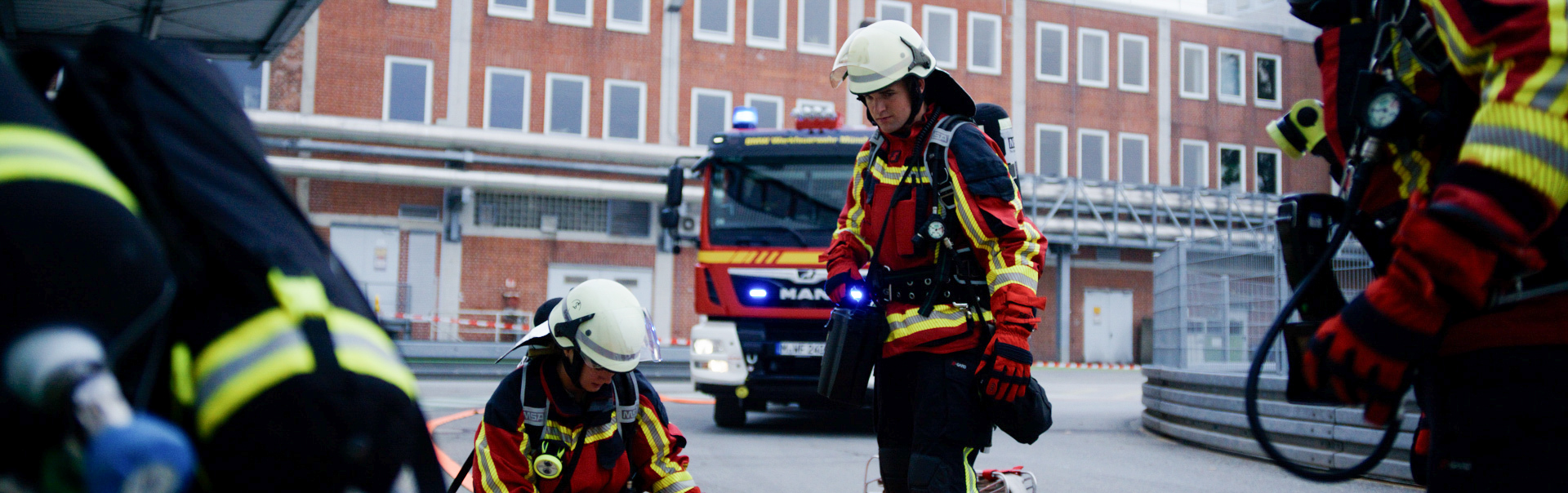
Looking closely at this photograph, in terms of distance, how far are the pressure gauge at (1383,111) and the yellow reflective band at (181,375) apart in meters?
1.71

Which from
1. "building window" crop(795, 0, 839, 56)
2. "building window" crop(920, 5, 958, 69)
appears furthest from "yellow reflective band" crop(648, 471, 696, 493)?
"building window" crop(920, 5, 958, 69)

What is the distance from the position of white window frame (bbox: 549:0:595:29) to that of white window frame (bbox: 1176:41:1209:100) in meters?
16.4

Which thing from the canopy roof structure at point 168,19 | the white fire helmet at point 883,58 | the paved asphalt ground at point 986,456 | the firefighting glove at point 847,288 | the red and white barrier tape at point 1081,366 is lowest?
the red and white barrier tape at point 1081,366

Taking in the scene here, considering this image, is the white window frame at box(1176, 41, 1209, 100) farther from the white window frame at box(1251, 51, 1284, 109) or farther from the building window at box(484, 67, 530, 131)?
the building window at box(484, 67, 530, 131)

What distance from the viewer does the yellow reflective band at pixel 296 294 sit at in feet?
3.52

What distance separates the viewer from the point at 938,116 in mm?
3326

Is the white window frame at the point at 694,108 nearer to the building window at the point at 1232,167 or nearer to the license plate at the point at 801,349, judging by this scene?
the building window at the point at 1232,167

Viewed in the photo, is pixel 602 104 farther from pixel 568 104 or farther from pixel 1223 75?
pixel 1223 75

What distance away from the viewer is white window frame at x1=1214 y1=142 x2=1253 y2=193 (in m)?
30.4

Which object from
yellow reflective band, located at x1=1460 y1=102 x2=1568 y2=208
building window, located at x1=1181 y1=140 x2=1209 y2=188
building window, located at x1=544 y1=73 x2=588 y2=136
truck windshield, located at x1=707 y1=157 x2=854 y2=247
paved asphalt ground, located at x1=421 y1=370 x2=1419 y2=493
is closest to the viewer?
yellow reflective band, located at x1=1460 y1=102 x2=1568 y2=208

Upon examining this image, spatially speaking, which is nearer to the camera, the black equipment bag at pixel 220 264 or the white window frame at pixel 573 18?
the black equipment bag at pixel 220 264

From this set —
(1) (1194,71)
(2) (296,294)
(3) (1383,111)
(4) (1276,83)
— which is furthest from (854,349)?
(4) (1276,83)

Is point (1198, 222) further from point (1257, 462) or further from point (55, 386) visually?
point (55, 386)

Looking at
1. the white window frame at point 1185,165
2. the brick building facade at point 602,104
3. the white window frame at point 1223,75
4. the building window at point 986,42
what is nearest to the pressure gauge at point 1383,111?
the brick building facade at point 602,104
